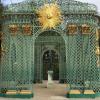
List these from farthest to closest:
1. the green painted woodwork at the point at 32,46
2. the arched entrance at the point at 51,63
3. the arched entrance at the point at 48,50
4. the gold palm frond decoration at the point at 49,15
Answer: the arched entrance at the point at 51,63 < the arched entrance at the point at 48,50 < the green painted woodwork at the point at 32,46 < the gold palm frond decoration at the point at 49,15

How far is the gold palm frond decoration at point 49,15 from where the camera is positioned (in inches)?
587

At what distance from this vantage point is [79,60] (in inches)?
600

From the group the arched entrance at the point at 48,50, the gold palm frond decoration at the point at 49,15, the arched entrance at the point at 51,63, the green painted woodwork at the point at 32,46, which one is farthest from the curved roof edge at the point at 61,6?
the arched entrance at the point at 51,63

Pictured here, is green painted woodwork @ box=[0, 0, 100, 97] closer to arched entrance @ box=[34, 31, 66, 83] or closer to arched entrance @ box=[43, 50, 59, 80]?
arched entrance @ box=[34, 31, 66, 83]

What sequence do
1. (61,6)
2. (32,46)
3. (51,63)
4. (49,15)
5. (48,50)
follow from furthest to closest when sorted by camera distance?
(51,63) → (48,50) → (32,46) → (61,6) → (49,15)

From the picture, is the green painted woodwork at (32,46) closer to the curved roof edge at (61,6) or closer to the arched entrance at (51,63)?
the curved roof edge at (61,6)

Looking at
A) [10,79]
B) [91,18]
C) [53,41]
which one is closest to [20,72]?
[10,79]

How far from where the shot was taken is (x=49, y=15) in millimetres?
14891

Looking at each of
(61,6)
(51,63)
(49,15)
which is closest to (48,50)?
(51,63)

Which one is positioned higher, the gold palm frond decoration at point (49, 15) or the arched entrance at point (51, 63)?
the gold palm frond decoration at point (49, 15)

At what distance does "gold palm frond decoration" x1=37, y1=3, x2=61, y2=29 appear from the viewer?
14.9 m

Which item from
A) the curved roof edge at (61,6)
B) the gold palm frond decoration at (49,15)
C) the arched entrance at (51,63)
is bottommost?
the arched entrance at (51,63)

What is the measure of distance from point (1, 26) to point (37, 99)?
3.60 m

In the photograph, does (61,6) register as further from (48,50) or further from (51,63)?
(51,63)
